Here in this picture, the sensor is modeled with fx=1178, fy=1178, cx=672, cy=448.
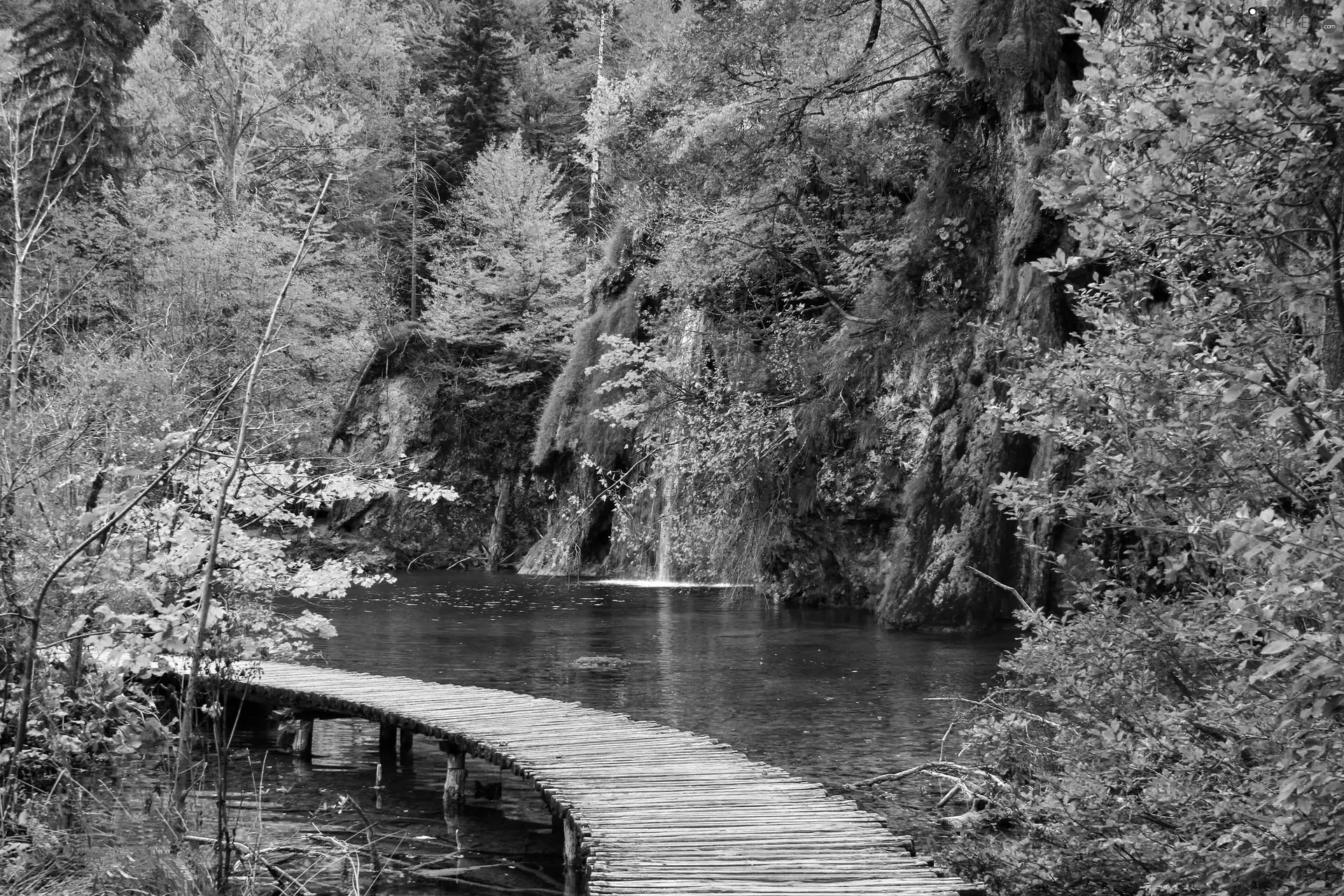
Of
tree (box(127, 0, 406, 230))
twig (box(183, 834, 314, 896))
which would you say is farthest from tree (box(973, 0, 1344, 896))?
tree (box(127, 0, 406, 230))

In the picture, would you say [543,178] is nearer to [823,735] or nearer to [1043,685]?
[823,735]

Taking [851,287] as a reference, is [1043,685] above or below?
below

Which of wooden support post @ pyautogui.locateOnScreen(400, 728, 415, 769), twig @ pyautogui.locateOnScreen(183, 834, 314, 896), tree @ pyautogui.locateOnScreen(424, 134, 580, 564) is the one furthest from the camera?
tree @ pyautogui.locateOnScreen(424, 134, 580, 564)

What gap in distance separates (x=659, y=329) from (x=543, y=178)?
44.1ft

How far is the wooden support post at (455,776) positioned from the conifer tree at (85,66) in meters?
21.9

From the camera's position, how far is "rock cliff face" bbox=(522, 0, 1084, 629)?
15.6 metres

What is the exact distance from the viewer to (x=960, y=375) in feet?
56.9

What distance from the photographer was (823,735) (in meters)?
9.88

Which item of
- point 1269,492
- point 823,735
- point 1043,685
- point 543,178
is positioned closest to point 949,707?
point 823,735

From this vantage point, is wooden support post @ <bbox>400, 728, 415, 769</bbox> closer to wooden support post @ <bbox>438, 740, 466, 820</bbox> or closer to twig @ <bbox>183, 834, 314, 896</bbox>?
wooden support post @ <bbox>438, 740, 466, 820</bbox>

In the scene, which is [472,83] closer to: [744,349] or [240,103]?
[240,103]

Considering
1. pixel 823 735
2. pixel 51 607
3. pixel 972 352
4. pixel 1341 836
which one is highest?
pixel 972 352

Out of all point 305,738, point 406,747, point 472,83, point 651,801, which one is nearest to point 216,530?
point 651,801

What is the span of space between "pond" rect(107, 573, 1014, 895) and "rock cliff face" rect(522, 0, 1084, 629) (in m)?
0.92
